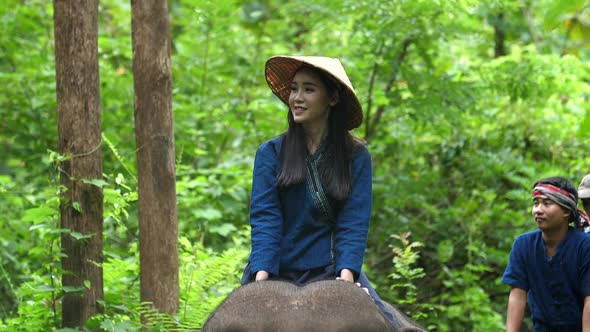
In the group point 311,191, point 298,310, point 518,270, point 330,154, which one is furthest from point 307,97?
point 518,270

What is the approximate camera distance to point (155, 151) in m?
5.79

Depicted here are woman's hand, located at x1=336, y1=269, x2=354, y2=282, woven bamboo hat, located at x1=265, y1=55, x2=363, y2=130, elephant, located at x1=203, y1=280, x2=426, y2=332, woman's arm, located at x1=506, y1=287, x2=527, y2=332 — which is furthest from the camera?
woman's arm, located at x1=506, y1=287, x2=527, y2=332

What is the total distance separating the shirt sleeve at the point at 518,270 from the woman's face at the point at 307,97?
1.73m

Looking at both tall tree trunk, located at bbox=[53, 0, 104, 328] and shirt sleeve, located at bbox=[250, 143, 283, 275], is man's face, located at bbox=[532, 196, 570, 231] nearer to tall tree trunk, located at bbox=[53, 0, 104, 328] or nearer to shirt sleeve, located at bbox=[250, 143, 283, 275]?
shirt sleeve, located at bbox=[250, 143, 283, 275]

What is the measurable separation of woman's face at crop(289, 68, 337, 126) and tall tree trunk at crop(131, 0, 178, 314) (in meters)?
1.84

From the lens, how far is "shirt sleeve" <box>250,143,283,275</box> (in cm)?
399

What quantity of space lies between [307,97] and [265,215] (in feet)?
1.90

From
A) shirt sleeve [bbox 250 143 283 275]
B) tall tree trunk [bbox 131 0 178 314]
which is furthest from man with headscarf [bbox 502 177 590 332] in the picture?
tall tree trunk [bbox 131 0 178 314]

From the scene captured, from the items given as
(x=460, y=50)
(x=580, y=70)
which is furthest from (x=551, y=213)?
(x=460, y=50)

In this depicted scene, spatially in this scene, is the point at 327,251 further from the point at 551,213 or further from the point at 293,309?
the point at 551,213

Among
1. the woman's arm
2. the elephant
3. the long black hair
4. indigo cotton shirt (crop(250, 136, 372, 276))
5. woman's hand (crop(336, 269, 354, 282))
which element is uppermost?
the long black hair

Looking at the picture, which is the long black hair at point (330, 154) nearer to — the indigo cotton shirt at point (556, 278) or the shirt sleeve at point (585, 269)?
the indigo cotton shirt at point (556, 278)

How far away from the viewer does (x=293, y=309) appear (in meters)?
3.22

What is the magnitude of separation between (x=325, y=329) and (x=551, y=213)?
2.31m
